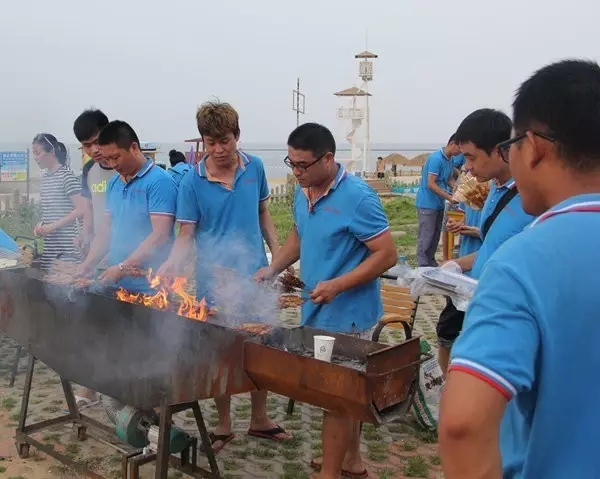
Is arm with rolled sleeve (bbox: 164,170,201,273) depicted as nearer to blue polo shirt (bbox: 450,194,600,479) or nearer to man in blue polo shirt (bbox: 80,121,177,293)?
man in blue polo shirt (bbox: 80,121,177,293)

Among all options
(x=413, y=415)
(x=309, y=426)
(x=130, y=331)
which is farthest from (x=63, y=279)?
(x=413, y=415)

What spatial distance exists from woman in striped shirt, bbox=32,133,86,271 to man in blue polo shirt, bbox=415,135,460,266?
4966 millimetres

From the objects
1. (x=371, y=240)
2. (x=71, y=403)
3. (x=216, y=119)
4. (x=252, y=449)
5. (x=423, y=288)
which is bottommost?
(x=252, y=449)

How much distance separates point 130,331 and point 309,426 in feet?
6.74

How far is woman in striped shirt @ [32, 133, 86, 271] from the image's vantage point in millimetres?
6141

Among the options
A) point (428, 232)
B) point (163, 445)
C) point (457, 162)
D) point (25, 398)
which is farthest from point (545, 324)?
point (428, 232)

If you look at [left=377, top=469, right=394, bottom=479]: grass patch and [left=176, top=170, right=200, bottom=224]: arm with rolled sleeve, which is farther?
[left=176, top=170, right=200, bottom=224]: arm with rolled sleeve

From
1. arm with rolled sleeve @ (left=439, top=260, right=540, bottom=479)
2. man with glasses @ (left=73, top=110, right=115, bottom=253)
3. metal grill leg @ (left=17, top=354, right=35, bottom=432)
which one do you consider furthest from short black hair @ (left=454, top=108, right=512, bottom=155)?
metal grill leg @ (left=17, top=354, right=35, bottom=432)

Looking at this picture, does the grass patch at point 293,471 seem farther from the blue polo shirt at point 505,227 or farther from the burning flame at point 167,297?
the blue polo shirt at point 505,227

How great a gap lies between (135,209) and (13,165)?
11048 mm

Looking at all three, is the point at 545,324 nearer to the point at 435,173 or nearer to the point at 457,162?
the point at 435,173

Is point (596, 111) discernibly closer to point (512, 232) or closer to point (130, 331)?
point (512, 232)

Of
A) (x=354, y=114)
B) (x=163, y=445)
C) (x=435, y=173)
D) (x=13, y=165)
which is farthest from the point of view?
(x=354, y=114)

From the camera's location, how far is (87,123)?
226 inches
